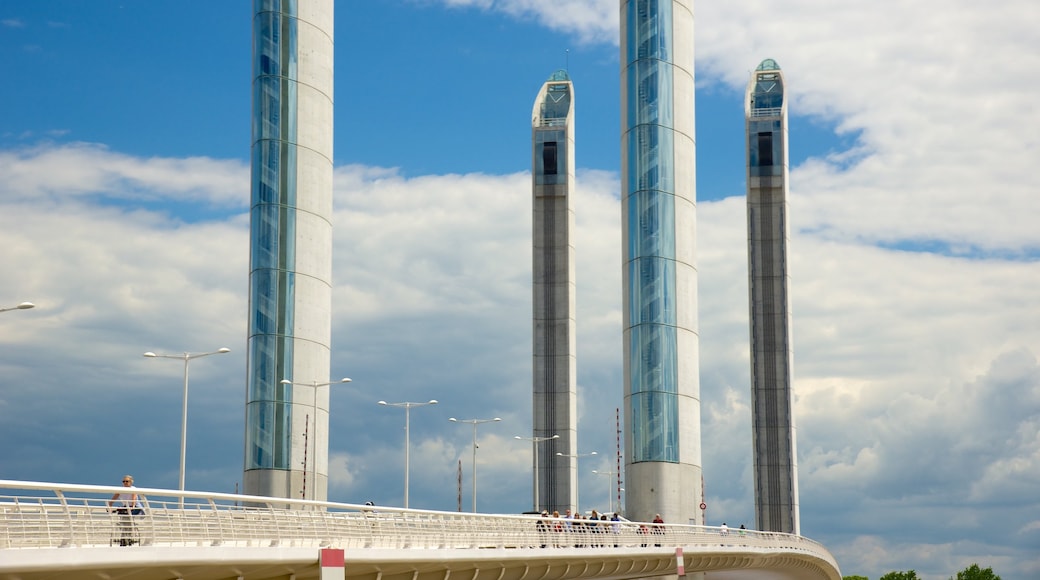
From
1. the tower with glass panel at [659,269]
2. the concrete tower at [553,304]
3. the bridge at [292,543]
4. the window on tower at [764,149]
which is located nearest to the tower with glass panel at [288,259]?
the tower with glass panel at [659,269]

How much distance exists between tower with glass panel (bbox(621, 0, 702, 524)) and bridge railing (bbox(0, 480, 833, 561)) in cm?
2623

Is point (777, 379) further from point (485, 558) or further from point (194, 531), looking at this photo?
point (194, 531)

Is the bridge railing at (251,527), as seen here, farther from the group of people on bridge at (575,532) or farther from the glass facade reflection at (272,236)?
the glass facade reflection at (272,236)

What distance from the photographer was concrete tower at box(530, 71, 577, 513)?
101375 mm

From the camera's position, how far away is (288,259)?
221 feet

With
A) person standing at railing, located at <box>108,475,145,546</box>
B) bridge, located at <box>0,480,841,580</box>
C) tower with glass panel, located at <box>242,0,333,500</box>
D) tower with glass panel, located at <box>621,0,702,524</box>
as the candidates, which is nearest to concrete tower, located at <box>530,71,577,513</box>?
tower with glass panel, located at <box>621,0,702,524</box>

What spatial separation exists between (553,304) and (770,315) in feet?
52.5

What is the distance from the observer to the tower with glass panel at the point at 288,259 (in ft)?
219

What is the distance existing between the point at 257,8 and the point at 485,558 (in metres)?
42.6

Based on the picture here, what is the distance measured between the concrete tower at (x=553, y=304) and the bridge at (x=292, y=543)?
5145 centimetres

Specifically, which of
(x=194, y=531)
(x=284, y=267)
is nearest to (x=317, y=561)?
(x=194, y=531)

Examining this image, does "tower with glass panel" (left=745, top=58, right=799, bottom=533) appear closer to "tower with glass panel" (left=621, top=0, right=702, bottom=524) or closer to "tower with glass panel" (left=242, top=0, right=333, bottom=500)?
"tower with glass panel" (left=621, top=0, right=702, bottom=524)

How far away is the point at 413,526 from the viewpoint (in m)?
31.5

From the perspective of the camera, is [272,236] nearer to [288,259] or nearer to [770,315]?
[288,259]
